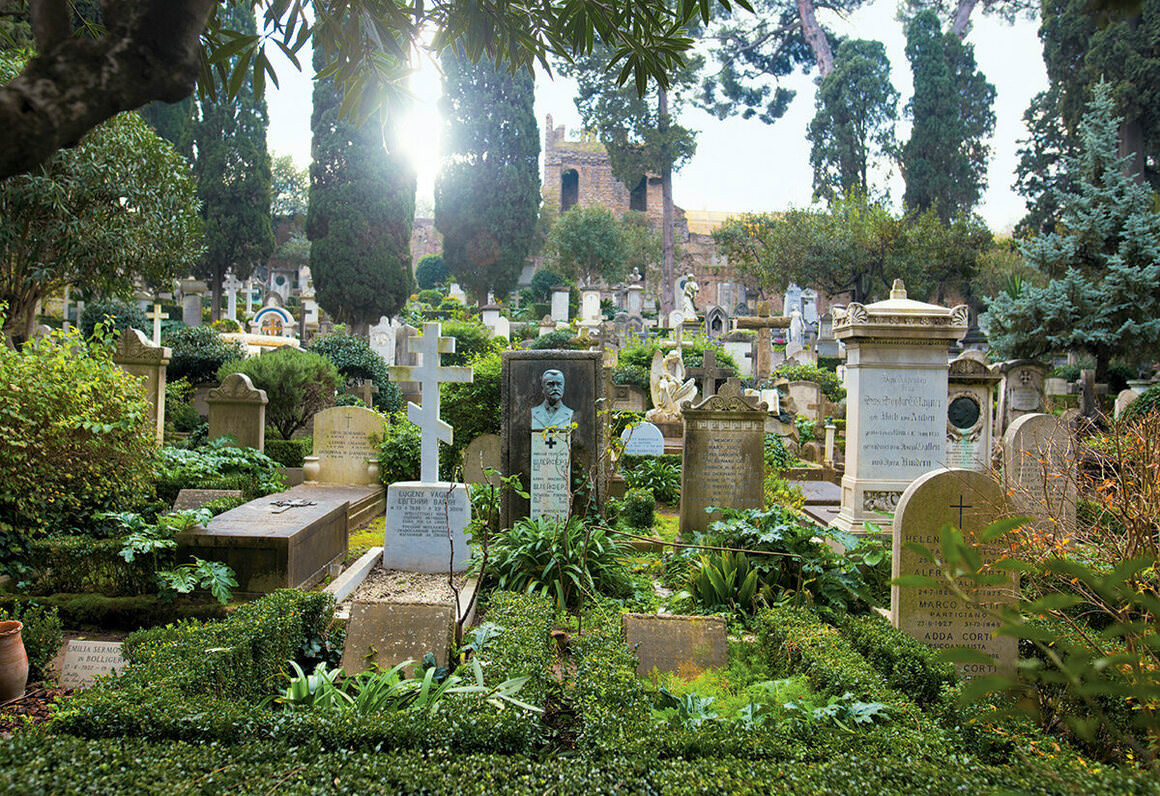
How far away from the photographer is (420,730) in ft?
9.41

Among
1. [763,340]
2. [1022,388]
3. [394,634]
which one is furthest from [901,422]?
[763,340]

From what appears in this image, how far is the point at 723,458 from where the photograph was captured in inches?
296

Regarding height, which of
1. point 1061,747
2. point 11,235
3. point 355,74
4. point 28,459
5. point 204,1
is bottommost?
point 1061,747

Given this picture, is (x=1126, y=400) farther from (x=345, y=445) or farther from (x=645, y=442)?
(x=345, y=445)

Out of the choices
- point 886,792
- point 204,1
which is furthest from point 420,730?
point 204,1

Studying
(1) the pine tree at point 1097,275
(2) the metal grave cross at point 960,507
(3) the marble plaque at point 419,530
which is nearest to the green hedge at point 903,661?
(2) the metal grave cross at point 960,507

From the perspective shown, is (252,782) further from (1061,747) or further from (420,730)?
(1061,747)

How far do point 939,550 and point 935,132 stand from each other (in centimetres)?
3135

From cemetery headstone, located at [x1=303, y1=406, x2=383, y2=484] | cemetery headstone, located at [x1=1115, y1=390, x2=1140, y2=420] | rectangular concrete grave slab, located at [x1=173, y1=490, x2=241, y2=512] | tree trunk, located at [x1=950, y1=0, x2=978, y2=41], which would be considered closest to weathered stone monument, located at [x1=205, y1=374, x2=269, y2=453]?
cemetery headstone, located at [x1=303, y1=406, x2=383, y2=484]

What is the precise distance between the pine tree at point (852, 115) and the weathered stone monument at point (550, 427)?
28861 millimetres

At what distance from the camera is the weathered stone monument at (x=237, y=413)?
9.98 m

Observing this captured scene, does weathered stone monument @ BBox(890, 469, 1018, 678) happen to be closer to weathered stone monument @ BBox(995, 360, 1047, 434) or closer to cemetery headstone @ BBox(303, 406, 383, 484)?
cemetery headstone @ BBox(303, 406, 383, 484)

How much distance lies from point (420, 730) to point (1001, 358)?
17507mm

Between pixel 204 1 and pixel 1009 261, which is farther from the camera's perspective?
pixel 1009 261
